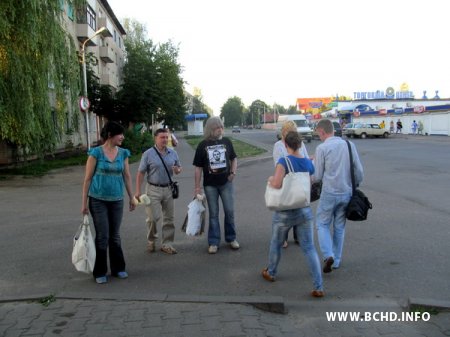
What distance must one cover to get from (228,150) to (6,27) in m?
9.48

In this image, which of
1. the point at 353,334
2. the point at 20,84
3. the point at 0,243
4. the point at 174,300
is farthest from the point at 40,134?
the point at 353,334

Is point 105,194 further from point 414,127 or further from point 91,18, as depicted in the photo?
point 414,127

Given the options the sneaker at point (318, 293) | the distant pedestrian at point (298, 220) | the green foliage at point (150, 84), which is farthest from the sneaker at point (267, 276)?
Answer: the green foliage at point (150, 84)

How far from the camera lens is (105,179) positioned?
4.49 metres

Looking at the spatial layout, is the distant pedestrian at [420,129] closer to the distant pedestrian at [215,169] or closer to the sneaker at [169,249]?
the distant pedestrian at [215,169]

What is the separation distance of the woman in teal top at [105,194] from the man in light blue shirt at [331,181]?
2224 mm

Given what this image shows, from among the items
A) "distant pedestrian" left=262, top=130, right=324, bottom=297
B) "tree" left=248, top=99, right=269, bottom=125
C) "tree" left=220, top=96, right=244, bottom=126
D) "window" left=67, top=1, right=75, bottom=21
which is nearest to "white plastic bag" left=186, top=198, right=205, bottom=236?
"distant pedestrian" left=262, top=130, right=324, bottom=297

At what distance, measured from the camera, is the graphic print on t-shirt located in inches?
211

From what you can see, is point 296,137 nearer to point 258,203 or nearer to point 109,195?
point 109,195

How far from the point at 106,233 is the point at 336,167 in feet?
8.59

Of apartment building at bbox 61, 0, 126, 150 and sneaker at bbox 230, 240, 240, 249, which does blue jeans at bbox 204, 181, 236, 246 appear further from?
apartment building at bbox 61, 0, 126, 150

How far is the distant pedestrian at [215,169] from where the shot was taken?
5371 millimetres

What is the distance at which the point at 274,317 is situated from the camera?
3695 mm

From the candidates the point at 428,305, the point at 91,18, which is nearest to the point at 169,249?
the point at 428,305
